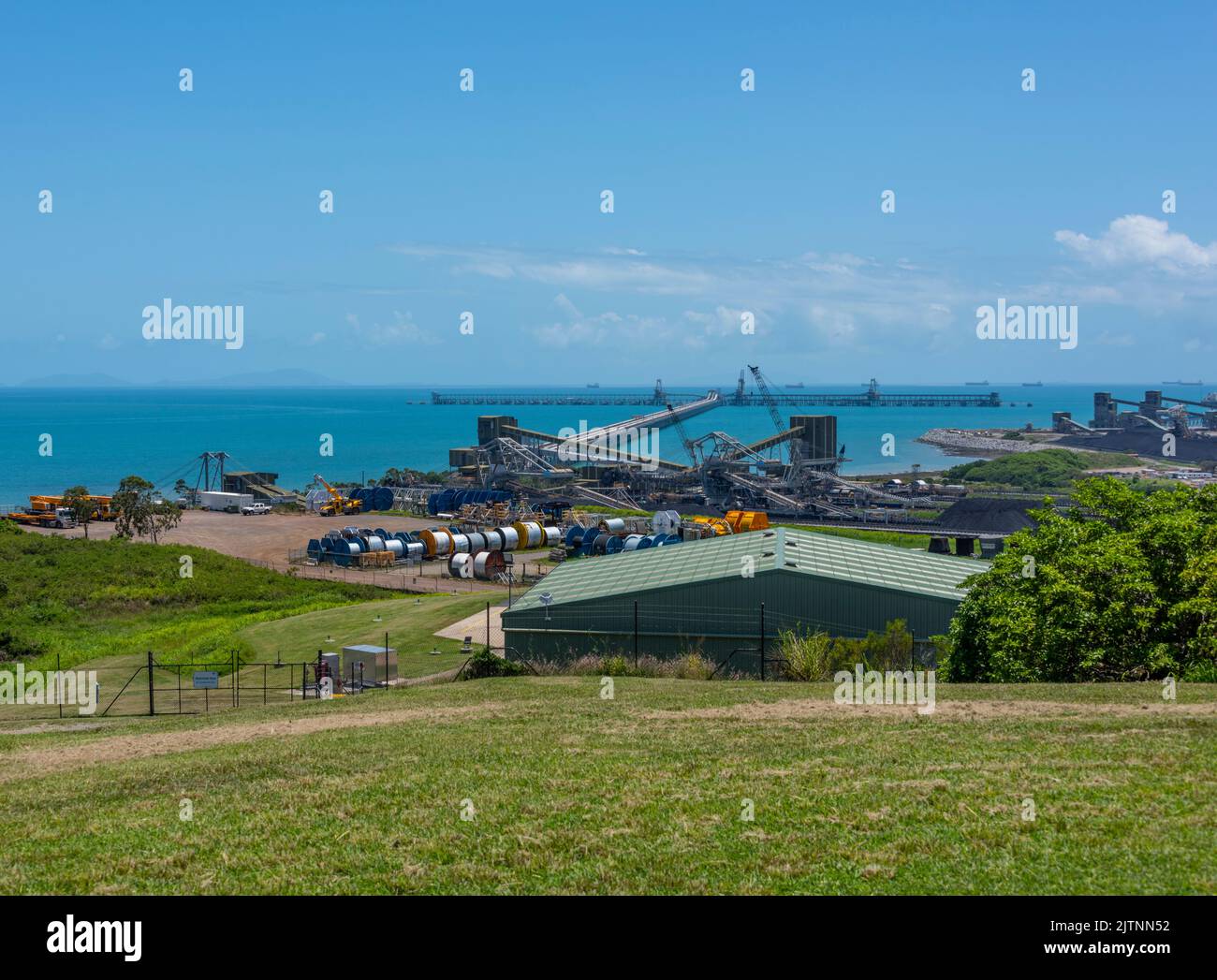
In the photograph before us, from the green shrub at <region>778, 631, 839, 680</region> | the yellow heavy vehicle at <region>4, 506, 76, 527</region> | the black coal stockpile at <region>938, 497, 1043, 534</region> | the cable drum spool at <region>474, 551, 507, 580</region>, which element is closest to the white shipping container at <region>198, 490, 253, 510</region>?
the yellow heavy vehicle at <region>4, 506, 76, 527</region>

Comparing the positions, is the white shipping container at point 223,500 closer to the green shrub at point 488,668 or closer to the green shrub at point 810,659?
the green shrub at point 488,668

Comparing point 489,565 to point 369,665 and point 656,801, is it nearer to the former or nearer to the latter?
point 369,665

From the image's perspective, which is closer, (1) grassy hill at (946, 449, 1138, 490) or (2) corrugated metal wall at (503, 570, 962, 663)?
(2) corrugated metal wall at (503, 570, 962, 663)

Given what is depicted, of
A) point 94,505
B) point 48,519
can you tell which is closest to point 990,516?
point 94,505

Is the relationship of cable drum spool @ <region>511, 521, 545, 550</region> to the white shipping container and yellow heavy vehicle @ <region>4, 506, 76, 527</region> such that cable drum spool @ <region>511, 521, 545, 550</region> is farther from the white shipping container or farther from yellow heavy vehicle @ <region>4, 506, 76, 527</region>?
yellow heavy vehicle @ <region>4, 506, 76, 527</region>
